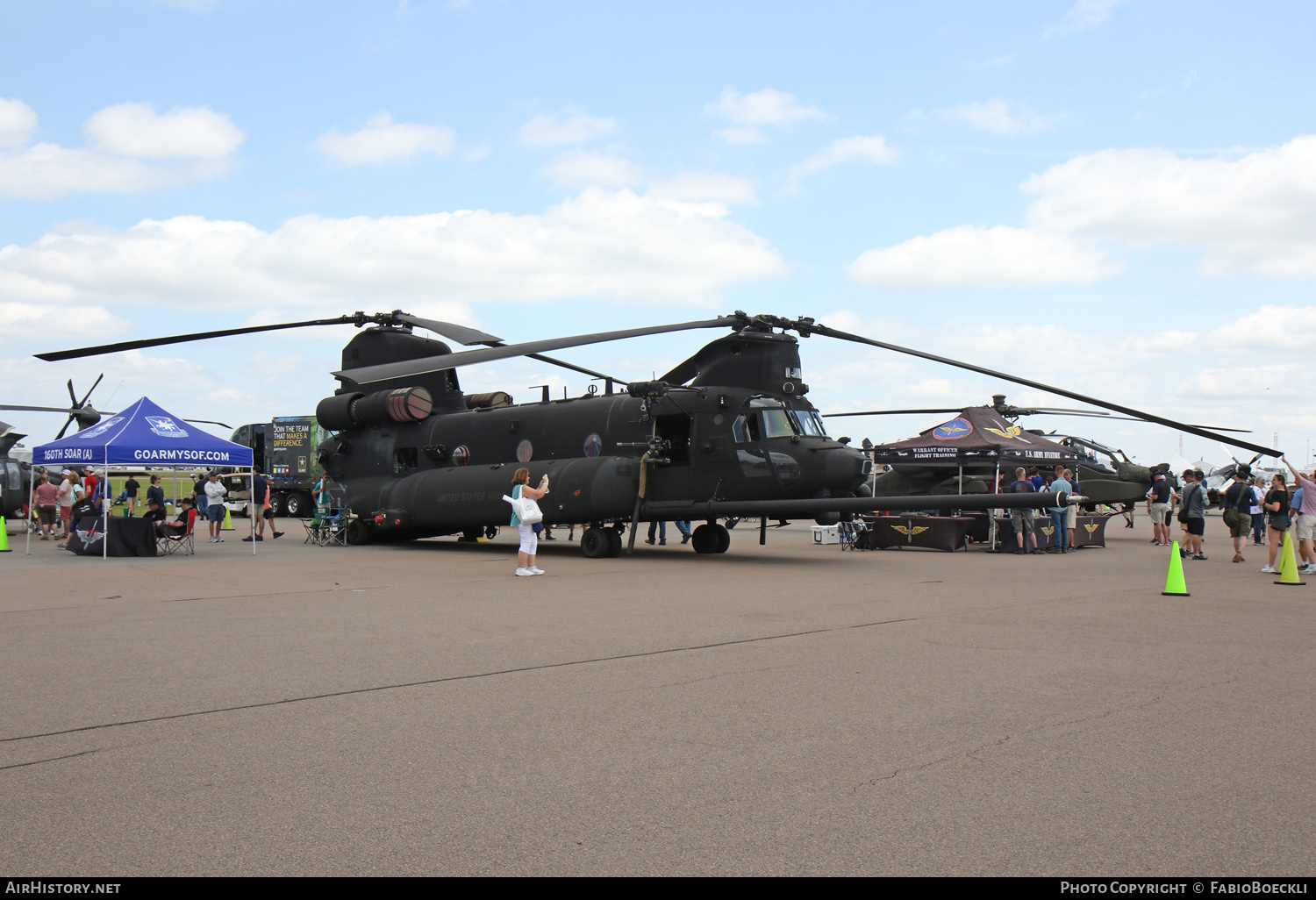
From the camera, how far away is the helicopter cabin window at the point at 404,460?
21.4 m

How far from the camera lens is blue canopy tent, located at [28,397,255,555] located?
694 inches

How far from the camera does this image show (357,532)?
71.9ft

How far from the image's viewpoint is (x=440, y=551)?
19.8 meters

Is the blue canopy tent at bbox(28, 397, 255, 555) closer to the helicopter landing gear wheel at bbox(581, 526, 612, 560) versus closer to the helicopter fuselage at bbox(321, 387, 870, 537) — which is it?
the helicopter fuselage at bbox(321, 387, 870, 537)

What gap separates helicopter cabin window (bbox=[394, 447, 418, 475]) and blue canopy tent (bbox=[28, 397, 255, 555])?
332 cm

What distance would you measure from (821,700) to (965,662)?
167 cm

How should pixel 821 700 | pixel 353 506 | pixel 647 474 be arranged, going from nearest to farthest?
pixel 821 700 → pixel 647 474 → pixel 353 506

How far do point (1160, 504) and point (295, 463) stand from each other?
92.1 feet

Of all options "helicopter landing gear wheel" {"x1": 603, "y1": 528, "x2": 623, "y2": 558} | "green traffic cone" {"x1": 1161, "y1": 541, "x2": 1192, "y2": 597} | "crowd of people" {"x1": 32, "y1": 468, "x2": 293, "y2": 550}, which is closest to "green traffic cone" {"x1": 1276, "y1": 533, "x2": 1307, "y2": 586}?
"green traffic cone" {"x1": 1161, "y1": 541, "x2": 1192, "y2": 597}

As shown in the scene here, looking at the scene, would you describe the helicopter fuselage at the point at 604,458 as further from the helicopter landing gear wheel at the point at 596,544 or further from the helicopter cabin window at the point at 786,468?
the helicopter landing gear wheel at the point at 596,544
